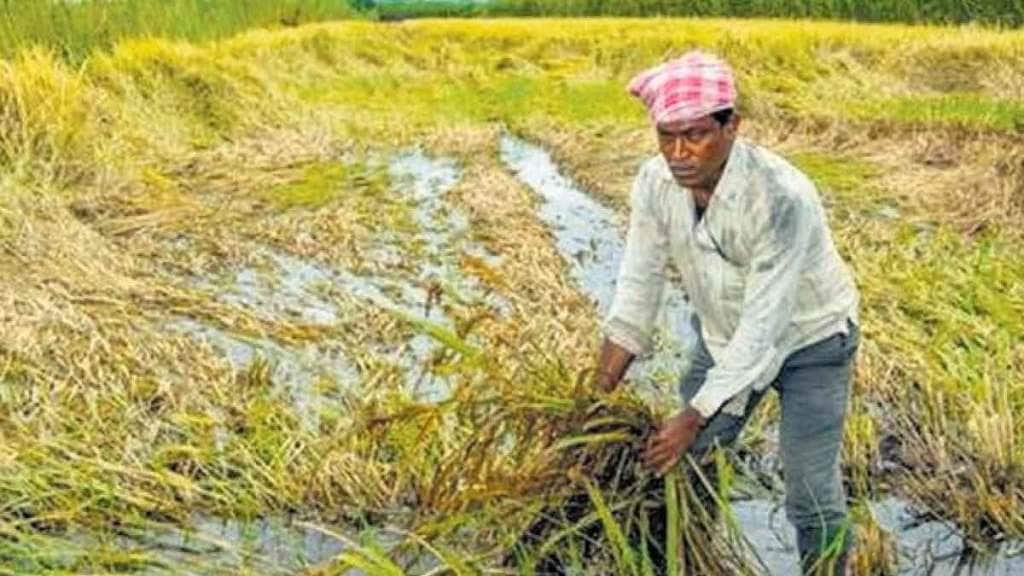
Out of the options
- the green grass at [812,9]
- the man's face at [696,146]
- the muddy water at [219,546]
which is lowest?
the green grass at [812,9]

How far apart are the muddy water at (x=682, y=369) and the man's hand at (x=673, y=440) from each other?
0.88 meters

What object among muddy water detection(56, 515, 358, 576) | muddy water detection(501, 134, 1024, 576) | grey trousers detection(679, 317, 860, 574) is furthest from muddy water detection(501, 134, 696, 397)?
grey trousers detection(679, 317, 860, 574)

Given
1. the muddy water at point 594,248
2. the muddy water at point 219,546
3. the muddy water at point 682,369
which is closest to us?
the muddy water at point 219,546

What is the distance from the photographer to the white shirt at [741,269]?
9.83ft

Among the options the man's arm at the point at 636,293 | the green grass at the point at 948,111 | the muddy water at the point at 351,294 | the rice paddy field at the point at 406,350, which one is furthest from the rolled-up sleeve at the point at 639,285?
the green grass at the point at 948,111

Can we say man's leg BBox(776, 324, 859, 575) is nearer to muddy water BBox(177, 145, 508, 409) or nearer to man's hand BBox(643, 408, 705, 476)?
man's hand BBox(643, 408, 705, 476)

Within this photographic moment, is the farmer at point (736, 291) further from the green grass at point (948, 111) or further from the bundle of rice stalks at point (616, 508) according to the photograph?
the green grass at point (948, 111)

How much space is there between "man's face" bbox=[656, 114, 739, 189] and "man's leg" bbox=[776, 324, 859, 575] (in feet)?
1.68

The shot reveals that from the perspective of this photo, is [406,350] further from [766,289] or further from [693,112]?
[693,112]

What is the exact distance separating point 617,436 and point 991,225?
206 inches

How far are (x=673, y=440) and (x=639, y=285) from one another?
0.39 meters

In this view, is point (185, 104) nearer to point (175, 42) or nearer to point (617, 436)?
point (175, 42)

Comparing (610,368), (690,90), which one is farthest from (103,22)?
(690,90)

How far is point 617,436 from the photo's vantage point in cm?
336
